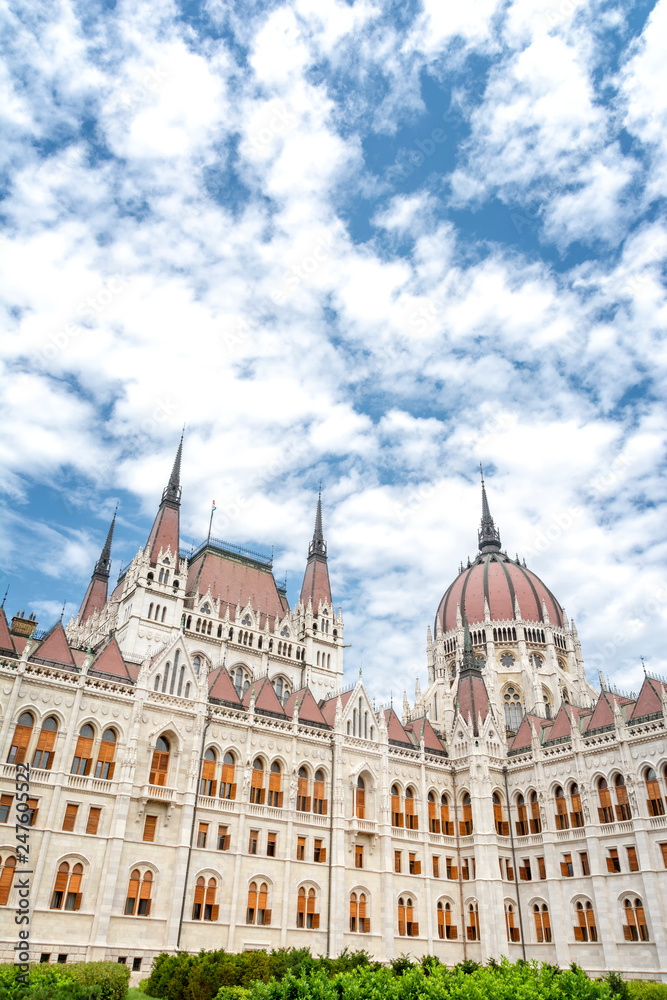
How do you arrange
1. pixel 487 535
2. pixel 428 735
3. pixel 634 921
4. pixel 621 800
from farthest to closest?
pixel 487 535
pixel 428 735
pixel 621 800
pixel 634 921

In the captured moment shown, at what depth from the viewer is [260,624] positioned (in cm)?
6100

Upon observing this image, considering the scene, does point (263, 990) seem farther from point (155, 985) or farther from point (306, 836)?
point (306, 836)

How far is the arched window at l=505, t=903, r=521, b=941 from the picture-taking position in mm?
48250

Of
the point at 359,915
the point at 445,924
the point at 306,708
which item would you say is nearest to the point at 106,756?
the point at 306,708

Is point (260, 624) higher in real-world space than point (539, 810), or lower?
higher

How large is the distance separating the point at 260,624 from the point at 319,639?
5.94m

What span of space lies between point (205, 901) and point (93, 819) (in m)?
7.88

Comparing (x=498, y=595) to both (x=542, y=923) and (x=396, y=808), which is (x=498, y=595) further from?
(x=542, y=923)

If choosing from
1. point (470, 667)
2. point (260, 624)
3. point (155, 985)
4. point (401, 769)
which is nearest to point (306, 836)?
point (401, 769)

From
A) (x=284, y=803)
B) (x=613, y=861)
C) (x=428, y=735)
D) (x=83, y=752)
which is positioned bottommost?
(x=613, y=861)

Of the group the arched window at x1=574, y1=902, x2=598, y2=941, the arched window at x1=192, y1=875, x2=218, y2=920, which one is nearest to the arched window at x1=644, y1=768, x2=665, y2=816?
the arched window at x1=574, y1=902, x2=598, y2=941

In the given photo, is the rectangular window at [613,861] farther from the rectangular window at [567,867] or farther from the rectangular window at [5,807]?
the rectangular window at [5,807]

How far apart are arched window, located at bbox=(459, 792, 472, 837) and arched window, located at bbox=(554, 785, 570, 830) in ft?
21.7

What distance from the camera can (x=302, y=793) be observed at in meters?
46.5
